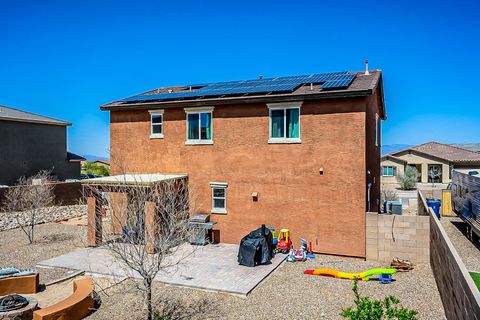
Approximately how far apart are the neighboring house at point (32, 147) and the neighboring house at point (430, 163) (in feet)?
130

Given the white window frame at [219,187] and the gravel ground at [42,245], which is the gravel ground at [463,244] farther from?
the gravel ground at [42,245]

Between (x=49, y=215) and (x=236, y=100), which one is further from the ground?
(x=236, y=100)

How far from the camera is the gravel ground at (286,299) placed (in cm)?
965

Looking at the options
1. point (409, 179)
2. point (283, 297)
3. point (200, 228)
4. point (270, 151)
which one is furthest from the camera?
point (409, 179)

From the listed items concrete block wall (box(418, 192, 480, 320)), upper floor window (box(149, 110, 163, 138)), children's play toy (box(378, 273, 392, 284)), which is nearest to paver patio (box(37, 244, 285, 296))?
children's play toy (box(378, 273, 392, 284))

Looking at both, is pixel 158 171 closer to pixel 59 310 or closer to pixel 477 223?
pixel 59 310

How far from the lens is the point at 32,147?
118 ft

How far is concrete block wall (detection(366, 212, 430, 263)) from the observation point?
1402cm

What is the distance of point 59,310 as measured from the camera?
8.83m

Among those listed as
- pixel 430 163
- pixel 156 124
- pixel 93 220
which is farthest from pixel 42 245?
pixel 430 163

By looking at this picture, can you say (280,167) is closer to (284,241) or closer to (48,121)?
(284,241)

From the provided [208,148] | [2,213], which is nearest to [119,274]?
[208,148]

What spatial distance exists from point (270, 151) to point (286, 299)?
7319 millimetres

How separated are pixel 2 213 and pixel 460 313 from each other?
26.6 metres
